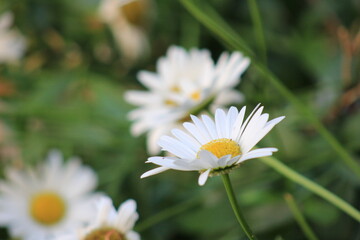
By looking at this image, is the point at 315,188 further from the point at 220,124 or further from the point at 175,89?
the point at 175,89

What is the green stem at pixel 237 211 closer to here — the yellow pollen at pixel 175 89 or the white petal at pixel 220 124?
the white petal at pixel 220 124

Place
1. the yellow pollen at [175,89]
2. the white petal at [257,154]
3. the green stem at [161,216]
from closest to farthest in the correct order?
the white petal at [257,154]
the green stem at [161,216]
the yellow pollen at [175,89]

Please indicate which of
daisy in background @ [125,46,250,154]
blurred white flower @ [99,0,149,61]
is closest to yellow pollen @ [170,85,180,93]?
daisy in background @ [125,46,250,154]

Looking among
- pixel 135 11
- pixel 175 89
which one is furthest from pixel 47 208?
pixel 135 11

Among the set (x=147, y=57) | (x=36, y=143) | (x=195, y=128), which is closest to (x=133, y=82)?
(x=147, y=57)

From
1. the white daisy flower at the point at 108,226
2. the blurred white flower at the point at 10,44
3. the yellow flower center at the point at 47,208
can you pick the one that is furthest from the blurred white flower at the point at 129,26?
the white daisy flower at the point at 108,226

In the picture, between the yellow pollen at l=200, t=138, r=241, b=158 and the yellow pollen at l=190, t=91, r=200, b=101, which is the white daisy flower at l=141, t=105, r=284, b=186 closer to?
the yellow pollen at l=200, t=138, r=241, b=158

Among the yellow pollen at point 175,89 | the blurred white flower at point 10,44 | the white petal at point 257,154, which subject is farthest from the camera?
the blurred white flower at point 10,44
